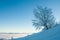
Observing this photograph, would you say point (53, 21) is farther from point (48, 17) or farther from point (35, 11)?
point (35, 11)

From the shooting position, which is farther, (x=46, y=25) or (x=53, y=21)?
(x=53, y=21)

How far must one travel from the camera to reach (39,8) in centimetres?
4725

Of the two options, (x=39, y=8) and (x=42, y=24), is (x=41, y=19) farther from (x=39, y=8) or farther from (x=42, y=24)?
(x=39, y=8)

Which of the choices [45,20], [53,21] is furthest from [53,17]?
[45,20]

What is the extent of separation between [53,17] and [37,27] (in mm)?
6632

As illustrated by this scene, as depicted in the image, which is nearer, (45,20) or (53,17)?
(45,20)

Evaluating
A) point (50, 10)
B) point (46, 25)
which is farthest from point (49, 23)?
point (50, 10)

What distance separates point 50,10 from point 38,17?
18.2ft

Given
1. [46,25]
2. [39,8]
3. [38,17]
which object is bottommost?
[46,25]

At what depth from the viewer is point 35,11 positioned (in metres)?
46.3

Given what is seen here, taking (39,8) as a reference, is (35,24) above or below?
below

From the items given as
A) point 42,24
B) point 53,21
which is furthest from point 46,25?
point 53,21

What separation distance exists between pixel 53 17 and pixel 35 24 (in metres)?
6.76

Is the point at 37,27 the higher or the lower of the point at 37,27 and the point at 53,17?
the lower
